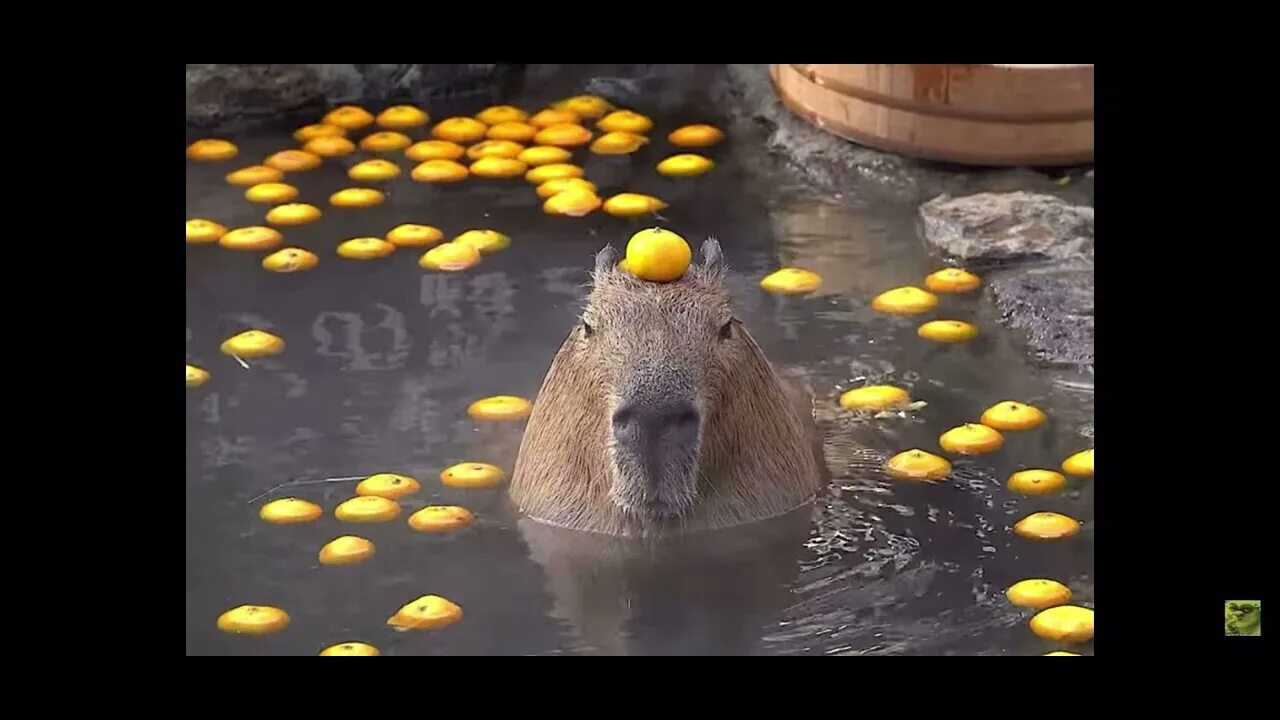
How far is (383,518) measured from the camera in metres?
5.93

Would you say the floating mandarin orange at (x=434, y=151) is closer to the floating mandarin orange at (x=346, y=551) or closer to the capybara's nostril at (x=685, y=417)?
the floating mandarin orange at (x=346, y=551)

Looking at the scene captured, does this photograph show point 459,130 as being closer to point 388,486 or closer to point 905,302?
point 905,302

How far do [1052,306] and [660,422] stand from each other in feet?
7.59

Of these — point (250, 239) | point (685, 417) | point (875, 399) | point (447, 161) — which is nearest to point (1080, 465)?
point (875, 399)

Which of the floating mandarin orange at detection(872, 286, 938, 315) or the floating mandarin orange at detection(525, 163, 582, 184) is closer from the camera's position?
the floating mandarin orange at detection(872, 286, 938, 315)

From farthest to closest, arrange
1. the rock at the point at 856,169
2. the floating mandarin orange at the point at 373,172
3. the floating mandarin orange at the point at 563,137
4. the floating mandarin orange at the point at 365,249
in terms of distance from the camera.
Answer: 1. the floating mandarin orange at the point at 563,137
2. the floating mandarin orange at the point at 373,172
3. the rock at the point at 856,169
4. the floating mandarin orange at the point at 365,249

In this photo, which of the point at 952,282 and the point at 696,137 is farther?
the point at 696,137

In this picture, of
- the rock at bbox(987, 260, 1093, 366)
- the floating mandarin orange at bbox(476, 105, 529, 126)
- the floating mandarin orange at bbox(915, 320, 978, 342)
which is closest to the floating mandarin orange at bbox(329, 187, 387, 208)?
the floating mandarin orange at bbox(476, 105, 529, 126)

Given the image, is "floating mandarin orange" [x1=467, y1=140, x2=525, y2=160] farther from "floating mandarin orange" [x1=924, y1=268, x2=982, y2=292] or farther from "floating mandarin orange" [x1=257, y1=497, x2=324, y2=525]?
"floating mandarin orange" [x1=257, y1=497, x2=324, y2=525]

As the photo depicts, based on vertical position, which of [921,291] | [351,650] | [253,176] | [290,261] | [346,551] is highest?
[253,176]

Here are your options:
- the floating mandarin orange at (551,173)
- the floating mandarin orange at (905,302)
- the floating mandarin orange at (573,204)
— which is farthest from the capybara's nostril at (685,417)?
the floating mandarin orange at (551,173)

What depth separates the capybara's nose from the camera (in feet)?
17.7

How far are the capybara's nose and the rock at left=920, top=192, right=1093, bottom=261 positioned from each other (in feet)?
8.47

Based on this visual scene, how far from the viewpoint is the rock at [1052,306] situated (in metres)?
6.95
